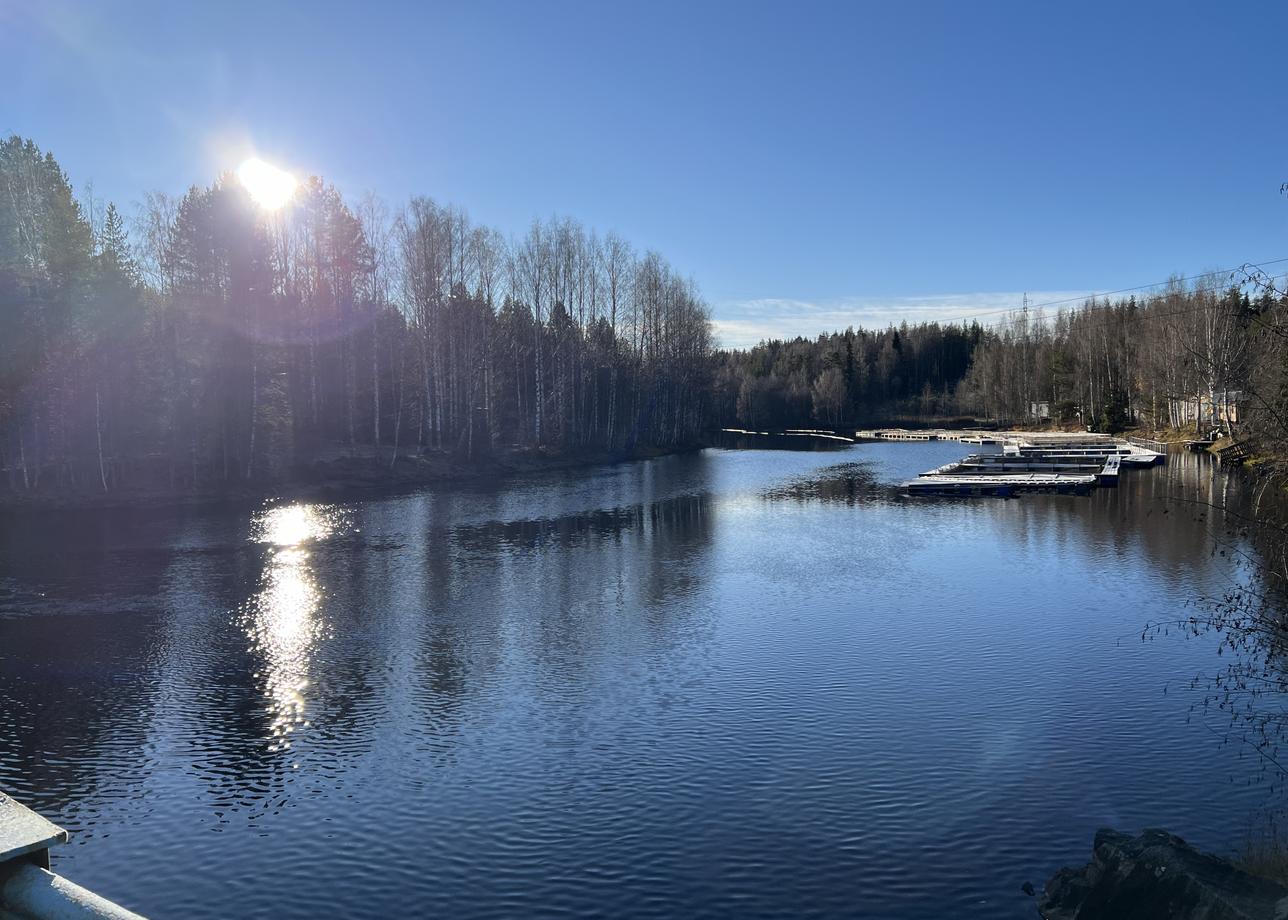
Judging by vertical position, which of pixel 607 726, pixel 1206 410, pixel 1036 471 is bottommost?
pixel 607 726

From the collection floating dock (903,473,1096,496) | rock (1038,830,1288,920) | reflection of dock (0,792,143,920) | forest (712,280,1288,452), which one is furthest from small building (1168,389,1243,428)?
reflection of dock (0,792,143,920)

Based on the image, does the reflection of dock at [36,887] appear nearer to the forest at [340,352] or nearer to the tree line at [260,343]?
the forest at [340,352]

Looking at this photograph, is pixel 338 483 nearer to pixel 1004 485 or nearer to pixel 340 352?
pixel 340 352

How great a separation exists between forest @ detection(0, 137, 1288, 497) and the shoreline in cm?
54

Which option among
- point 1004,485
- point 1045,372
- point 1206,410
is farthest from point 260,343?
point 1045,372

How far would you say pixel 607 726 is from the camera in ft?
46.0

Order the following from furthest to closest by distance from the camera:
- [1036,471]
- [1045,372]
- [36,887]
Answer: [1045,372], [1036,471], [36,887]

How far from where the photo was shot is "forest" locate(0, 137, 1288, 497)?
133 feet

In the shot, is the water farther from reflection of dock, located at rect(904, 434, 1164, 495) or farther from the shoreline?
reflection of dock, located at rect(904, 434, 1164, 495)

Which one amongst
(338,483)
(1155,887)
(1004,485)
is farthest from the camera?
(338,483)

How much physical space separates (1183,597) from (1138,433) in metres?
67.5

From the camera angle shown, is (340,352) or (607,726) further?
(340,352)

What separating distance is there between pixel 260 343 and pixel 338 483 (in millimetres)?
8182

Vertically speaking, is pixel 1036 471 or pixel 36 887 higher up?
pixel 36 887
